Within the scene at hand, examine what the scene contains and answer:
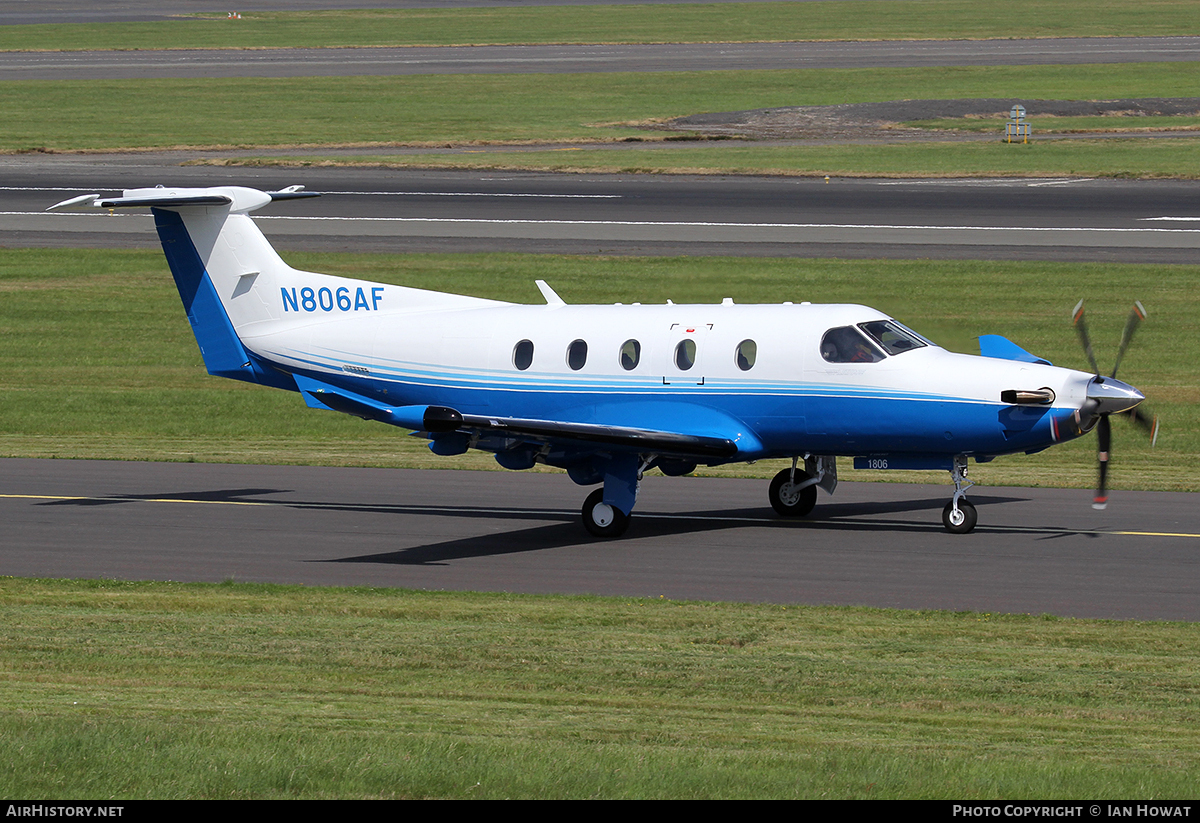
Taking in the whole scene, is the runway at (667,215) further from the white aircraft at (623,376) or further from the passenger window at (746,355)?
the passenger window at (746,355)

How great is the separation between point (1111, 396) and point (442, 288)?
23.2 meters

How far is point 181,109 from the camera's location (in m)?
68.8

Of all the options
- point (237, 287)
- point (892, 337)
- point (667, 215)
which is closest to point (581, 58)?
point (667, 215)

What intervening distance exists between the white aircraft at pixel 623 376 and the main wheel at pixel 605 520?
0.13 ft

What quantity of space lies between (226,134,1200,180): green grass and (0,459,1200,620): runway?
97.7ft

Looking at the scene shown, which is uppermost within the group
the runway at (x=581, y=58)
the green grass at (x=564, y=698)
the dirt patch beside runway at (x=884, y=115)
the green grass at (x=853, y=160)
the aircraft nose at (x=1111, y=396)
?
the runway at (x=581, y=58)

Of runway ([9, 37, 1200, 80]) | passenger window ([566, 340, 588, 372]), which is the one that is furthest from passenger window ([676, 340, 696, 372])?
runway ([9, 37, 1200, 80])

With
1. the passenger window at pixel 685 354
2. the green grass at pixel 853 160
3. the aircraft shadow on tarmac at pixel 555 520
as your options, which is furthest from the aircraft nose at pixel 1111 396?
the green grass at pixel 853 160

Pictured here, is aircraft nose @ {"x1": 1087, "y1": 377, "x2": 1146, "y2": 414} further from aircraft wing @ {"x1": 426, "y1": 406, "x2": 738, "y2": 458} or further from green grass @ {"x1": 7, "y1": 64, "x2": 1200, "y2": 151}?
green grass @ {"x1": 7, "y1": 64, "x2": 1200, "y2": 151}

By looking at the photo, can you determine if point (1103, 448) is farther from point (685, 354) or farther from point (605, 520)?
point (605, 520)

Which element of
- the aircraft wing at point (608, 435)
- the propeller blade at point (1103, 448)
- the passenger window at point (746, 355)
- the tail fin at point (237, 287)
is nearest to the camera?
the propeller blade at point (1103, 448)

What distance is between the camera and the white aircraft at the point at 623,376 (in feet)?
60.7

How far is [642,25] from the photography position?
105375 mm
